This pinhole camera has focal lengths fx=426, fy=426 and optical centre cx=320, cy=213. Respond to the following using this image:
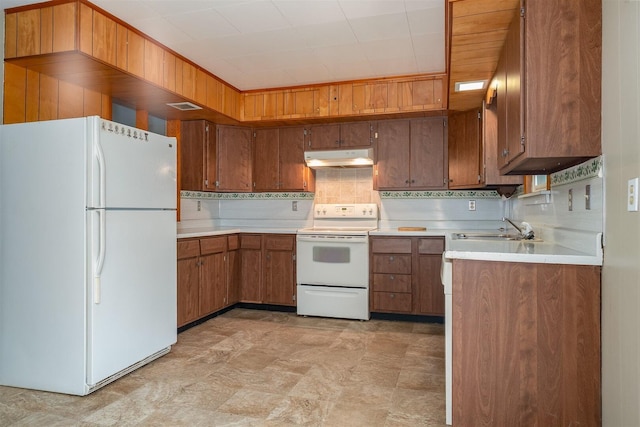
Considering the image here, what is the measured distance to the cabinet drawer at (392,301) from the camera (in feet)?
13.4

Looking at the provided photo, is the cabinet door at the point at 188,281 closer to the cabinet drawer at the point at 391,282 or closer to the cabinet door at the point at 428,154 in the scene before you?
the cabinet drawer at the point at 391,282

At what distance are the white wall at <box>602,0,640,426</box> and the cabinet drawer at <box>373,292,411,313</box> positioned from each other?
94.5 inches

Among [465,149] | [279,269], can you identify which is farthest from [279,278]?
[465,149]

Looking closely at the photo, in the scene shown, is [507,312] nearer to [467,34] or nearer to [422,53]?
[467,34]

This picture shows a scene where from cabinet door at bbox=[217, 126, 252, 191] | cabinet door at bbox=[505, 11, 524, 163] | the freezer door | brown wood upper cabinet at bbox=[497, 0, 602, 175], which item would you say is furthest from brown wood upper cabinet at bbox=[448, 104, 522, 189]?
the freezer door

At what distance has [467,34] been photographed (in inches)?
93.4

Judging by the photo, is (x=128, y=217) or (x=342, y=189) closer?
(x=128, y=217)

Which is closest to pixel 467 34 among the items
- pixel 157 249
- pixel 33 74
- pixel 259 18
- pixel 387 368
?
pixel 259 18

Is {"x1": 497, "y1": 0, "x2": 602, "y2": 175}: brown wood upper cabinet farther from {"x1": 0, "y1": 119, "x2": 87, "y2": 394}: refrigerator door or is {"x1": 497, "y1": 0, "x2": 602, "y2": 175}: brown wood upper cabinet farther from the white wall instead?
{"x1": 0, "y1": 119, "x2": 87, "y2": 394}: refrigerator door

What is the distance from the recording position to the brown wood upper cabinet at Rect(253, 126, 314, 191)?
15.4ft

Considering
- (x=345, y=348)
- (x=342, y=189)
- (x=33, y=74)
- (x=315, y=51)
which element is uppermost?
(x=315, y=51)

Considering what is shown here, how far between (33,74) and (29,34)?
0.33 metres

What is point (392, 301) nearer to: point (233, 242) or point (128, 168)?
point (233, 242)

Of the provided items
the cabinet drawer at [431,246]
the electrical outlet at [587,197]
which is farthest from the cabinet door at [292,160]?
the electrical outlet at [587,197]
